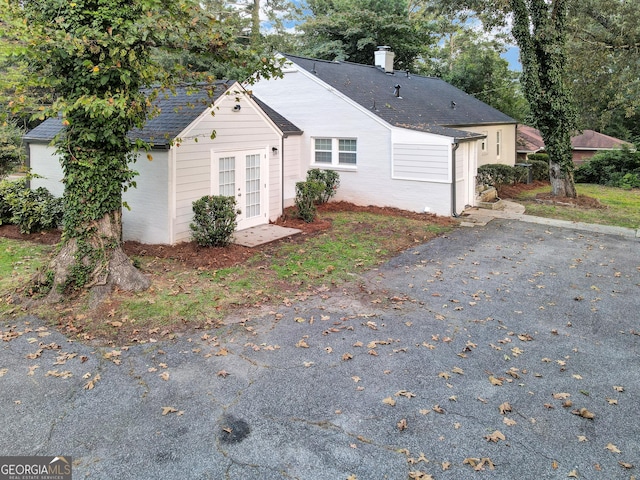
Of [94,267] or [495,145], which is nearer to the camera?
[94,267]

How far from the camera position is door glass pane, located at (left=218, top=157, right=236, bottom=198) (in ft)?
38.9

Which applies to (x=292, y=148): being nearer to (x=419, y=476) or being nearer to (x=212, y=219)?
(x=212, y=219)

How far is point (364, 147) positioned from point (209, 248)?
755 centimetres

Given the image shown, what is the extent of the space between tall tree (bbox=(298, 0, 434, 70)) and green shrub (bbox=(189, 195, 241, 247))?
871 inches

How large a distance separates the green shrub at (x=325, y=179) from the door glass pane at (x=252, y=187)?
3412mm

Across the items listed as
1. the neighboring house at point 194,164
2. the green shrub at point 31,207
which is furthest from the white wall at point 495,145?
the green shrub at point 31,207

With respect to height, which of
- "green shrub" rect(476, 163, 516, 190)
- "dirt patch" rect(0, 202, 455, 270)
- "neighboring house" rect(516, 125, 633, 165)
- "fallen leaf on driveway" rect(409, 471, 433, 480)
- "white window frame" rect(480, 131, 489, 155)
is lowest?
"fallen leaf on driveway" rect(409, 471, 433, 480)

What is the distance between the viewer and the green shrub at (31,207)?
12359 millimetres

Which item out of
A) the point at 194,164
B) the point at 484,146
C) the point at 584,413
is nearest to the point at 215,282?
the point at 194,164

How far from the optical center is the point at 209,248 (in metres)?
10.7

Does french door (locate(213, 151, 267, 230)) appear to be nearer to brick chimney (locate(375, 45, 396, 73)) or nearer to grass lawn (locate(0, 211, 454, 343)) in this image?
grass lawn (locate(0, 211, 454, 343))

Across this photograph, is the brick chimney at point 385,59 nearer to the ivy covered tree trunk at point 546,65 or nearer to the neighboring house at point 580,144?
the ivy covered tree trunk at point 546,65

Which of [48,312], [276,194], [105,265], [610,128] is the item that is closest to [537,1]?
[276,194]

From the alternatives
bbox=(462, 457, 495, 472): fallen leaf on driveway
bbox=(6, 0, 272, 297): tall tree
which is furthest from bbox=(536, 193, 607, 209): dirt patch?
bbox=(462, 457, 495, 472): fallen leaf on driveway
